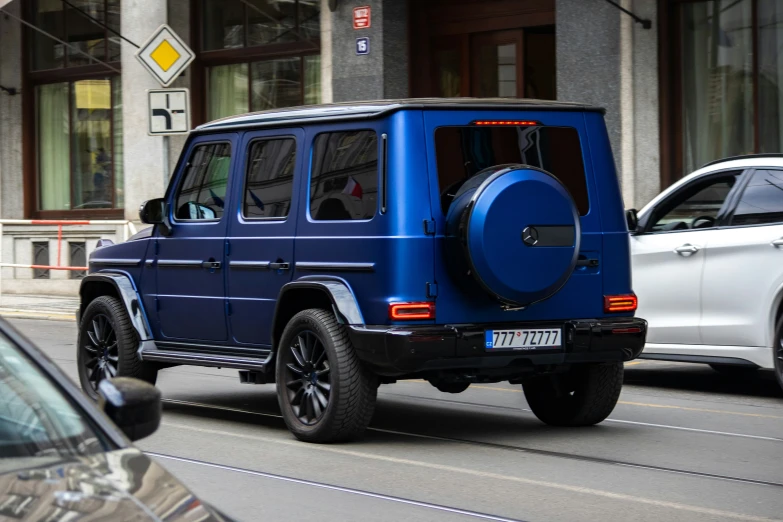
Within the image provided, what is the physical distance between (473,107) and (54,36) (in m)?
17.0

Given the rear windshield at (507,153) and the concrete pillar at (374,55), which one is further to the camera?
the concrete pillar at (374,55)

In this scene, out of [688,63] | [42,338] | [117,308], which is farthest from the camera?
[688,63]

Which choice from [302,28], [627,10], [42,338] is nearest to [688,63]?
[627,10]

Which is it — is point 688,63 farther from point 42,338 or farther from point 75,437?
point 75,437

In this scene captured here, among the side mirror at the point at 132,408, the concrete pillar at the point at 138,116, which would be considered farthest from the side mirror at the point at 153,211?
the concrete pillar at the point at 138,116

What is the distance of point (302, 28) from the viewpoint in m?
20.7

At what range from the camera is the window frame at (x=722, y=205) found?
411 inches

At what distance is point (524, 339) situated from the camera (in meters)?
8.14

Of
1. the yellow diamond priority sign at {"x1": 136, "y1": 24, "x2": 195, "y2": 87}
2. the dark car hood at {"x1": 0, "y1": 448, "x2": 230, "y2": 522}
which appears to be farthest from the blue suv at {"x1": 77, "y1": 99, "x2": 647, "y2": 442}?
the yellow diamond priority sign at {"x1": 136, "y1": 24, "x2": 195, "y2": 87}

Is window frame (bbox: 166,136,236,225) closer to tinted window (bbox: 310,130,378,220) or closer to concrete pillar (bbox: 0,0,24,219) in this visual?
tinted window (bbox: 310,130,378,220)

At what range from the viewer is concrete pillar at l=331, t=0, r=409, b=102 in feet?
63.0

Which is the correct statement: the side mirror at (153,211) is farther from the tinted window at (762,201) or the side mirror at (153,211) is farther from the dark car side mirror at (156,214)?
the tinted window at (762,201)

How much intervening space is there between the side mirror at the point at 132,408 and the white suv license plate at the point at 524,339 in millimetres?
4590

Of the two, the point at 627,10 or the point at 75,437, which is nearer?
the point at 75,437
